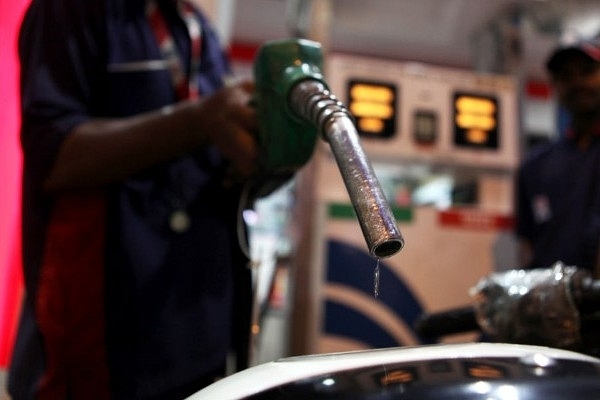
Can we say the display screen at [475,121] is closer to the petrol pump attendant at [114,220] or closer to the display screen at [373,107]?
the display screen at [373,107]

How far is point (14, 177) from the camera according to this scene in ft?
2.51

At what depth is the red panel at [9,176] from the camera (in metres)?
0.69

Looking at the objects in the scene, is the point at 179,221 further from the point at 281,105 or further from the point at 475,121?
the point at 475,121

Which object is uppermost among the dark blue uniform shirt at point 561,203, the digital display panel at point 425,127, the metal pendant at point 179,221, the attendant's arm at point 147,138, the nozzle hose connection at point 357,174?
the nozzle hose connection at point 357,174

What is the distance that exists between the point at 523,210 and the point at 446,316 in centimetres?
142

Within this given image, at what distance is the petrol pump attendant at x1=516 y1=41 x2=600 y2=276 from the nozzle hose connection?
55.2 inches

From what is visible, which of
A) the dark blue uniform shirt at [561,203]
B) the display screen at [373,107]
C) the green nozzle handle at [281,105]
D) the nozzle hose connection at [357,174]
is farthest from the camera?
the display screen at [373,107]

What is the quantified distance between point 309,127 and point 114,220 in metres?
0.21

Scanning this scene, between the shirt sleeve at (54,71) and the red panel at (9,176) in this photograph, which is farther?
the red panel at (9,176)

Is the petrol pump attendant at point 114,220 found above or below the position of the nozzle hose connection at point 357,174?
below

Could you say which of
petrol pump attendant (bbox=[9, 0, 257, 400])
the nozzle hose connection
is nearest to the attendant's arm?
petrol pump attendant (bbox=[9, 0, 257, 400])

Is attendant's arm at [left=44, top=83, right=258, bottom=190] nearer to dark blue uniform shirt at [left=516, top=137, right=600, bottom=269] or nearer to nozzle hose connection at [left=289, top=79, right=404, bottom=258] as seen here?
nozzle hose connection at [left=289, top=79, right=404, bottom=258]

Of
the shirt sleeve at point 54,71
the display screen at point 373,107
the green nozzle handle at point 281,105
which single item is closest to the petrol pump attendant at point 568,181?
the display screen at point 373,107

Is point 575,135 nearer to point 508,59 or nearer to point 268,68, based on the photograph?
point 508,59
